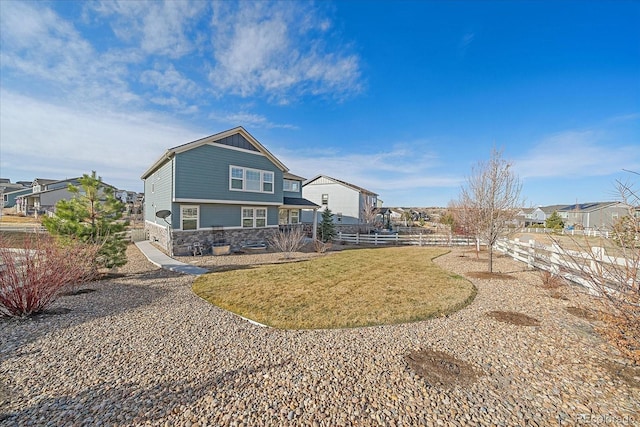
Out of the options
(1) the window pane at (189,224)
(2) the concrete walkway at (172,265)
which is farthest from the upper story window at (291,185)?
(2) the concrete walkway at (172,265)

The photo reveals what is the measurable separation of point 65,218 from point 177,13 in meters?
8.72

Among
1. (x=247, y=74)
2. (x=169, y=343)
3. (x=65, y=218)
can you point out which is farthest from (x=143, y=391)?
(x=247, y=74)

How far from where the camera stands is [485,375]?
12.4 feet

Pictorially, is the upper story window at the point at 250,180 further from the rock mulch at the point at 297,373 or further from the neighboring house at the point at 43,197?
the neighboring house at the point at 43,197

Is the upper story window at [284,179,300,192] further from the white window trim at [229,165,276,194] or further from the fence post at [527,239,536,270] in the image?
the fence post at [527,239,536,270]

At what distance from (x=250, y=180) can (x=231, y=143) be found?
264 centimetres

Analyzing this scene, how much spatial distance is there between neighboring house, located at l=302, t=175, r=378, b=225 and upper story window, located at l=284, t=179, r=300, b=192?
18.5 feet

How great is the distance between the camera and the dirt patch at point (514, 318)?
5.72 m

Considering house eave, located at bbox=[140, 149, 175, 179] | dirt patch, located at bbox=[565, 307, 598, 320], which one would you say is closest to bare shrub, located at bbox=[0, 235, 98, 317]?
house eave, located at bbox=[140, 149, 175, 179]

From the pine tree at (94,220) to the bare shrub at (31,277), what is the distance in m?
2.06

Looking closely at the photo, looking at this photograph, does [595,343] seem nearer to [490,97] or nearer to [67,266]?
[67,266]

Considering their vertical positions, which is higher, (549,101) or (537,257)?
(549,101)

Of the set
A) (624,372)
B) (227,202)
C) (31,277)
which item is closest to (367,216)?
(227,202)

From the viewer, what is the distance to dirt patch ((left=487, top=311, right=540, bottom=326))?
18.8ft
